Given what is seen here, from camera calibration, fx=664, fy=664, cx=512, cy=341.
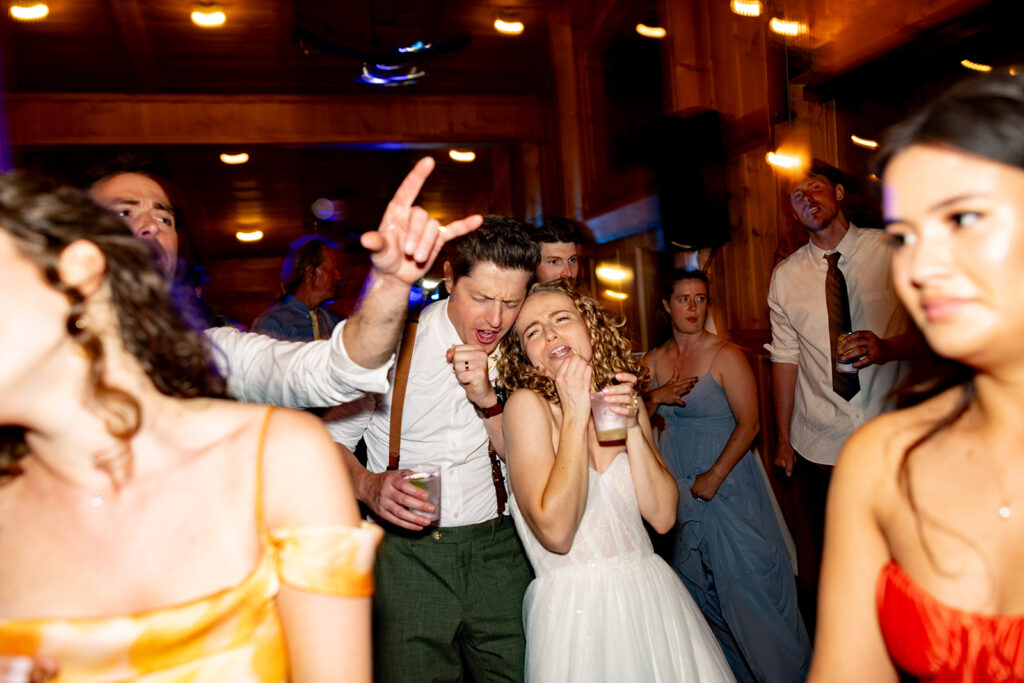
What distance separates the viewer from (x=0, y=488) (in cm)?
104

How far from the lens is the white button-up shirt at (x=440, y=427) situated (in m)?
2.26

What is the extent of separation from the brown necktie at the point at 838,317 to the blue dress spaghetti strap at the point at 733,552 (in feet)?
1.75

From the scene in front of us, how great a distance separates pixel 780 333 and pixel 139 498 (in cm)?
318

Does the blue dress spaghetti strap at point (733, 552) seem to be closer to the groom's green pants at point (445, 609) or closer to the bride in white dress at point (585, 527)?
the bride in white dress at point (585, 527)

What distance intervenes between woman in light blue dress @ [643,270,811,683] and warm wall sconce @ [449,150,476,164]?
21.0ft

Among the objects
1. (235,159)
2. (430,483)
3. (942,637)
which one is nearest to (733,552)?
A: (430,483)

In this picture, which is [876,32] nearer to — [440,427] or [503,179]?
[440,427]

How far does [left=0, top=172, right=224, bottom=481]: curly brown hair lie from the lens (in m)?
0.90

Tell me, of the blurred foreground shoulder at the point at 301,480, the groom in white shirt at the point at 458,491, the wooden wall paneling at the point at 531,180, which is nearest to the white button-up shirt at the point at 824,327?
the groom in white shirt at the point at 458,491

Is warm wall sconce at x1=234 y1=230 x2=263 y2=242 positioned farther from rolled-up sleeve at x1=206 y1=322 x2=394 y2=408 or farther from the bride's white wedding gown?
the bride's white wedding gown

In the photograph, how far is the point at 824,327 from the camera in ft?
10.7

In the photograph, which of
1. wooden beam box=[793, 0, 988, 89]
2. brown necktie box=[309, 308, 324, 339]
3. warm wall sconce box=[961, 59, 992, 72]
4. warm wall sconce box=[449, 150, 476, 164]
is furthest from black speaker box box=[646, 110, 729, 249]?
warm wall sconce box=[449, 150, 476, 164]

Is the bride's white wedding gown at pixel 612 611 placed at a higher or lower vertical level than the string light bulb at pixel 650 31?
lower

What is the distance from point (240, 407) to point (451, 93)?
7081mm
